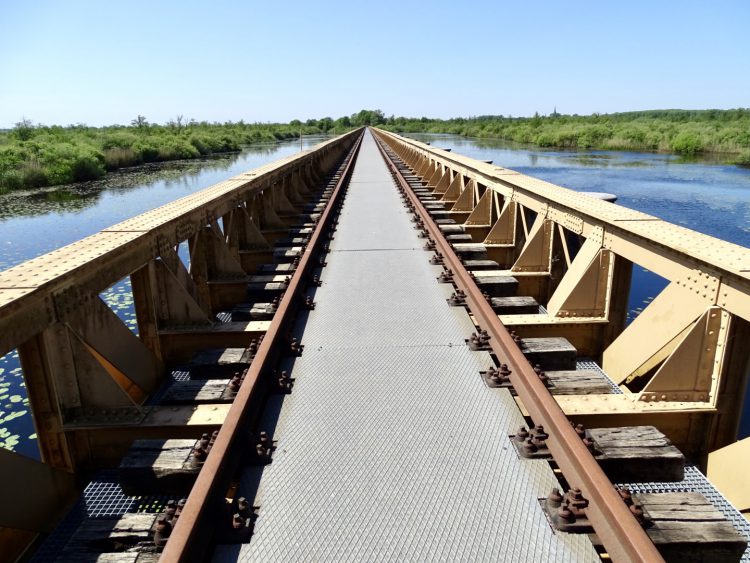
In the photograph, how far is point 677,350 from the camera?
3.14 meters

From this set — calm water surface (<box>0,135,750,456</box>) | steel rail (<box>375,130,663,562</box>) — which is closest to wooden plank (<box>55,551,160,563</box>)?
steel rail (<box>375,130,663,562</box>)

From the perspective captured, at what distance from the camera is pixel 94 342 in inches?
126

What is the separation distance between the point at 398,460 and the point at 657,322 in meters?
2.08

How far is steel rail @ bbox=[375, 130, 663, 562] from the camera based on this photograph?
1864mm

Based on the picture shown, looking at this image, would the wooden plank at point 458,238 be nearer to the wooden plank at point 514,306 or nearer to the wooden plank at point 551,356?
the wooden plank at point 514,306

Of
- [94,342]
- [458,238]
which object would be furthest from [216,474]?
[458,238]

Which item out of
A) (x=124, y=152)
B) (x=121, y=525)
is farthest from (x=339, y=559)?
(x=124, y=152)

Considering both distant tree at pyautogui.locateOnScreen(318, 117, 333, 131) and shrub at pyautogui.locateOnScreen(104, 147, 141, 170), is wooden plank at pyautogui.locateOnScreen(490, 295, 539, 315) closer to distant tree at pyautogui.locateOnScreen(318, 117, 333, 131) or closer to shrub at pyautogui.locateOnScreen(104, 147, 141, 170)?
shrub at pyautogui.locateOnScreen(104, 147, 141, 170)

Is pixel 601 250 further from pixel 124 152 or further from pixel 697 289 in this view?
pixel 124 152

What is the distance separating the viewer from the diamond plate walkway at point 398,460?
7.00 ft

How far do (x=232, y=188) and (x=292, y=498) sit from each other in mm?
4655

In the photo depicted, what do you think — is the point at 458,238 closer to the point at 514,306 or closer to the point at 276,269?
the point at 276,269

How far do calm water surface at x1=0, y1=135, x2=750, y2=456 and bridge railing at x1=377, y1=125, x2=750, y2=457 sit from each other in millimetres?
2216

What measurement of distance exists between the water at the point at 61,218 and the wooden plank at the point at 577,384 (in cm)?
473
